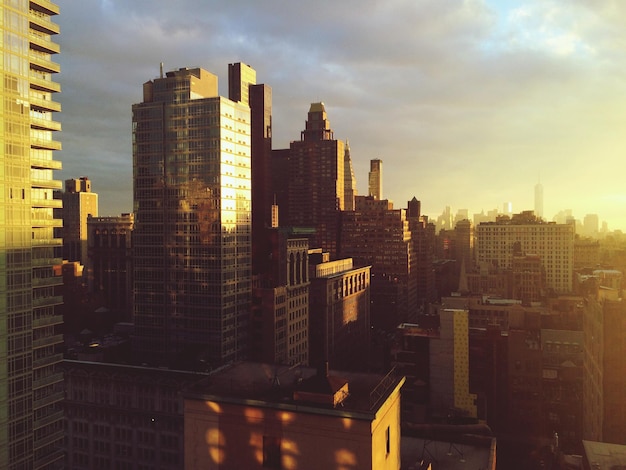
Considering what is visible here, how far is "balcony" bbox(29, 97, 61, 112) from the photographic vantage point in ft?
191

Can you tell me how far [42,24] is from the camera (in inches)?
2306

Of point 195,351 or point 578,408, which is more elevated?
point 195,351

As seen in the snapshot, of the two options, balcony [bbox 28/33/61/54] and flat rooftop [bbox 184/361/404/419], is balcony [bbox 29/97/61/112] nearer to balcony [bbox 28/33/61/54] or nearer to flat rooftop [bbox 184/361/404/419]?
balcony [bbox 28/33/61/54]

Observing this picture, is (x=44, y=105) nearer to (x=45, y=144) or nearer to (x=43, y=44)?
(x=45, y=144)

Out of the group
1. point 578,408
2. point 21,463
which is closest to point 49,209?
point 21,463

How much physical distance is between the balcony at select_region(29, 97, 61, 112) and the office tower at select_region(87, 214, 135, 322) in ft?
386

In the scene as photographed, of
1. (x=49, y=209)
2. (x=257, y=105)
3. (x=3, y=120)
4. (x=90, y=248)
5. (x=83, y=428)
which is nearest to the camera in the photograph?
(x=3, y=120)

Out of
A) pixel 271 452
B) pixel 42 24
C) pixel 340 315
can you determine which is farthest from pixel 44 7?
pixel 340 315

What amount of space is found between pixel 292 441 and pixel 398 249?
573 feet

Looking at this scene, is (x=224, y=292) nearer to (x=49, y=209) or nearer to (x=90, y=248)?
(x=49, y=209)

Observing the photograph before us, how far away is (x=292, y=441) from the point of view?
26.6 m

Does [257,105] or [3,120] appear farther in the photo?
[257,105]

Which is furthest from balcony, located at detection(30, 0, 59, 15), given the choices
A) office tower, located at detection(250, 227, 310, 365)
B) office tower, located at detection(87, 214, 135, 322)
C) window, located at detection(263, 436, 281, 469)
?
office tower, located at detection(87, 214, 135, 322)

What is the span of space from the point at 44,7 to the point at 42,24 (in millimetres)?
2028
